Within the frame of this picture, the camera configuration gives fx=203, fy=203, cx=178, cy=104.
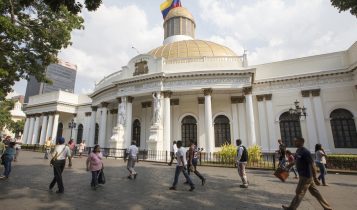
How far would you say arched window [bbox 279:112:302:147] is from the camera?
66.0ft

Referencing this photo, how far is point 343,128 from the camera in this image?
1859cm

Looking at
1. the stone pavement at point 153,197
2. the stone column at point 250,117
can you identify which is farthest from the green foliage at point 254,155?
the stone pavement at point 153,197

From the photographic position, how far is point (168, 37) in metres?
32.2

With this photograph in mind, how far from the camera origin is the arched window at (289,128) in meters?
20.1

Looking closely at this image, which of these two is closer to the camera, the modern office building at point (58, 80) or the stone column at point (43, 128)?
→ the stone column at point (43, 128)

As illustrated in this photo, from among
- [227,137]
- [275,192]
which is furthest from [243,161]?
[227,137]

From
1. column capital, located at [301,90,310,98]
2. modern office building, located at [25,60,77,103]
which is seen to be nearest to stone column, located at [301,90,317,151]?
column capital, located at [301,90,310,98]

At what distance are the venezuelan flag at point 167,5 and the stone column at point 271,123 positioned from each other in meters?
23.6

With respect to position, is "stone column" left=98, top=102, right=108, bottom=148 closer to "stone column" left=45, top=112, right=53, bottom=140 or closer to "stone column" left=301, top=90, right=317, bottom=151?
"stone column" left=45, top=112, right=53, bottom=140

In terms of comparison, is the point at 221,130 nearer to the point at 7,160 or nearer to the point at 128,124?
the point at 128,124

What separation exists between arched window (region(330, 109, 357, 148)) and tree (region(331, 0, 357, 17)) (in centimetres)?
1448

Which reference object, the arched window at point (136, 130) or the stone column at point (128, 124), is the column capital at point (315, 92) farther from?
the arched window at point (136, 130)

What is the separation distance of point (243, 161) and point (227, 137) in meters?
14.8

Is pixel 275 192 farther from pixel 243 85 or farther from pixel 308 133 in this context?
pixel 308 133
